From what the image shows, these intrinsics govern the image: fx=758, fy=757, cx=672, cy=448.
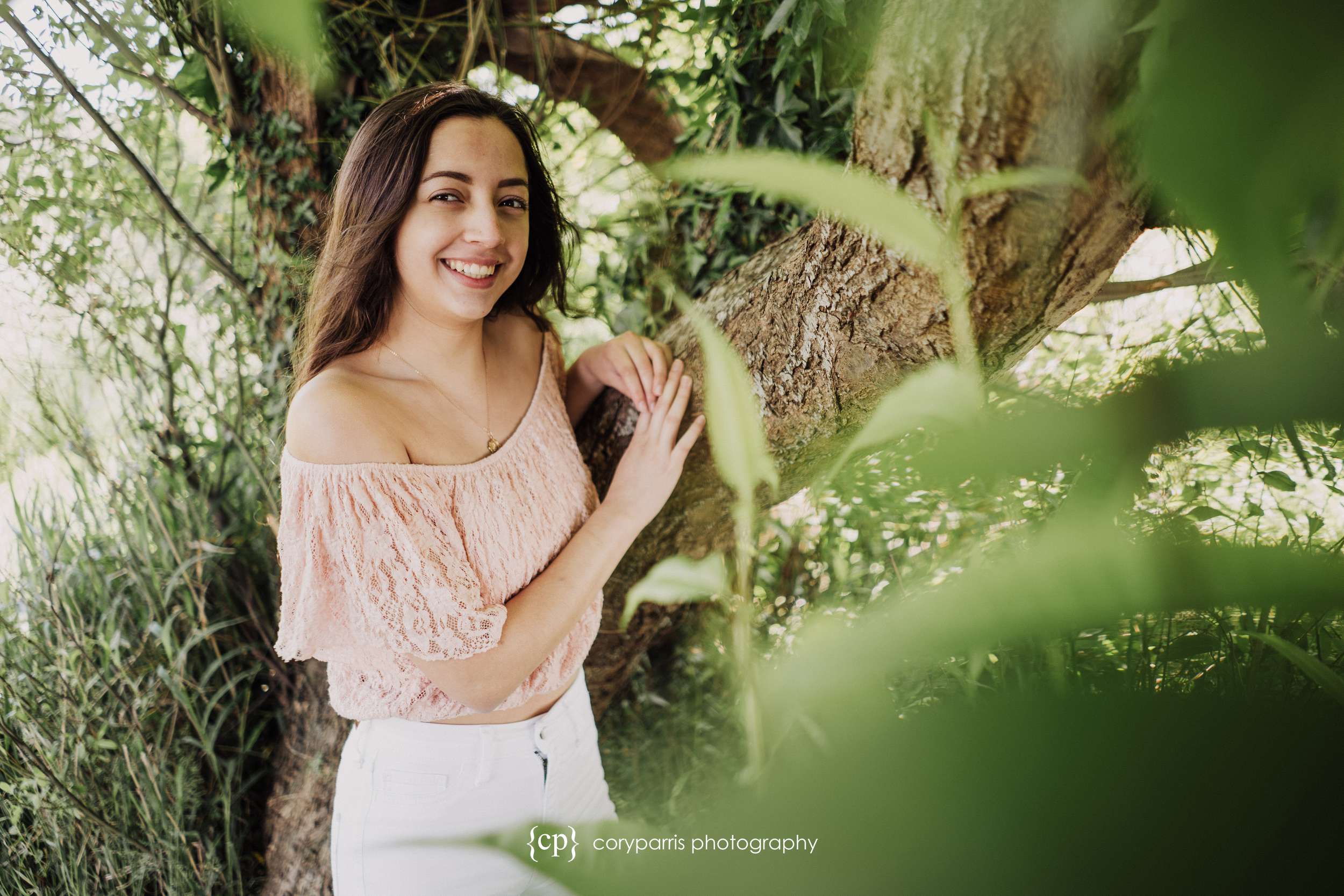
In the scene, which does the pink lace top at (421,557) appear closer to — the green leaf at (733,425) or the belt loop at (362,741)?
the belt loop at (362,741)

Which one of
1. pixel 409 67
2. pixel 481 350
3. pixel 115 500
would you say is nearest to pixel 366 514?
pixel 481 350

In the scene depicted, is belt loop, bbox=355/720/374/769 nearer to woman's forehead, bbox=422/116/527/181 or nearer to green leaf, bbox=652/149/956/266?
woman's forehead, bbox=422/116/527/181

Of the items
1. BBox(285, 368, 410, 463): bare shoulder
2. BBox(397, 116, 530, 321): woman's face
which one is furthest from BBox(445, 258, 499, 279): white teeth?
BBox(285, 368, 410, 463): bare shoulder

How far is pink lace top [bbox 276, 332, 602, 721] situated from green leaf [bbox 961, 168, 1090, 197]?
0.98 meters

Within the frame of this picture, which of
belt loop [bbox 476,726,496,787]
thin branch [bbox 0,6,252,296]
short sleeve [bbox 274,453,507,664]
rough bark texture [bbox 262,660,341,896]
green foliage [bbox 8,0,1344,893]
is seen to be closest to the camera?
green foliage [bbox 8,0,1344,893]

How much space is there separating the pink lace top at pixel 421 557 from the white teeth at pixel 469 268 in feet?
0.95

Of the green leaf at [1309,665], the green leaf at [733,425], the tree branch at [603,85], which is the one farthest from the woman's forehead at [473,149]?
the green leaf at [1309,665]

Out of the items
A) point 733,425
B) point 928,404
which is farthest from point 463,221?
point 928,404

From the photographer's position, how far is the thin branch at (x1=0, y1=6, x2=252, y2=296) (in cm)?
159

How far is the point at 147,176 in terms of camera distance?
5.84 ft

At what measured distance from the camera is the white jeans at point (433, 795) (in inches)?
50.6

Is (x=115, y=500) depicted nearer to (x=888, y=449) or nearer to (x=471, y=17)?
(x=471, y=17)

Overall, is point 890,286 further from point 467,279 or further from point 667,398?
point 467,279

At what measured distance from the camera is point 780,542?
1912 millimetres
